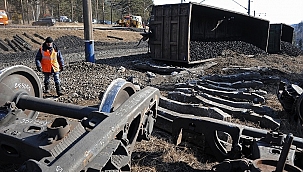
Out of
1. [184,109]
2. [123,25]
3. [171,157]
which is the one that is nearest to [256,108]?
[184,109]

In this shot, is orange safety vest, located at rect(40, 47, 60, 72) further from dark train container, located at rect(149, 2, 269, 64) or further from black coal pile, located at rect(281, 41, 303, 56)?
black coal pile, located at rect(281, 41, 303, 56)

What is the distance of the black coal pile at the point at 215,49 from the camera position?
11.3 meters

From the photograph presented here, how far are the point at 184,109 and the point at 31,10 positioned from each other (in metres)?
60.7

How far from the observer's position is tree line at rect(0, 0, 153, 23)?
4553cm

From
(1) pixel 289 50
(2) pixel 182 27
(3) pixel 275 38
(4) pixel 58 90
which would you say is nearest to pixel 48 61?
(4) pixel 58 90

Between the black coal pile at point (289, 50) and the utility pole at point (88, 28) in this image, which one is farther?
the black coal pile at point (289, 50)

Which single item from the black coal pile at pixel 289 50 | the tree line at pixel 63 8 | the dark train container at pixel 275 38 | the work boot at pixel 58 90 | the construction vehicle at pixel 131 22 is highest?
the tree line at pixel 63 8

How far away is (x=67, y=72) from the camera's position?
8.86 meters

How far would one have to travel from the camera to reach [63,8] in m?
58.5

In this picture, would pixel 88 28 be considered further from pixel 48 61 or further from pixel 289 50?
pixel 289 50

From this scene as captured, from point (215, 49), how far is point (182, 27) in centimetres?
348

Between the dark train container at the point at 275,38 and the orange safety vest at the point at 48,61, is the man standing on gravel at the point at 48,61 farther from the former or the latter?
the dark train container at the point at 275,38

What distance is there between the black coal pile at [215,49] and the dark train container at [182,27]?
51 cm

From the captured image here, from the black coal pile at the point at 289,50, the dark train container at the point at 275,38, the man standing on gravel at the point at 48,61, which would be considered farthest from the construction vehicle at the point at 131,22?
the man standing on gravel at the point at 48,61
